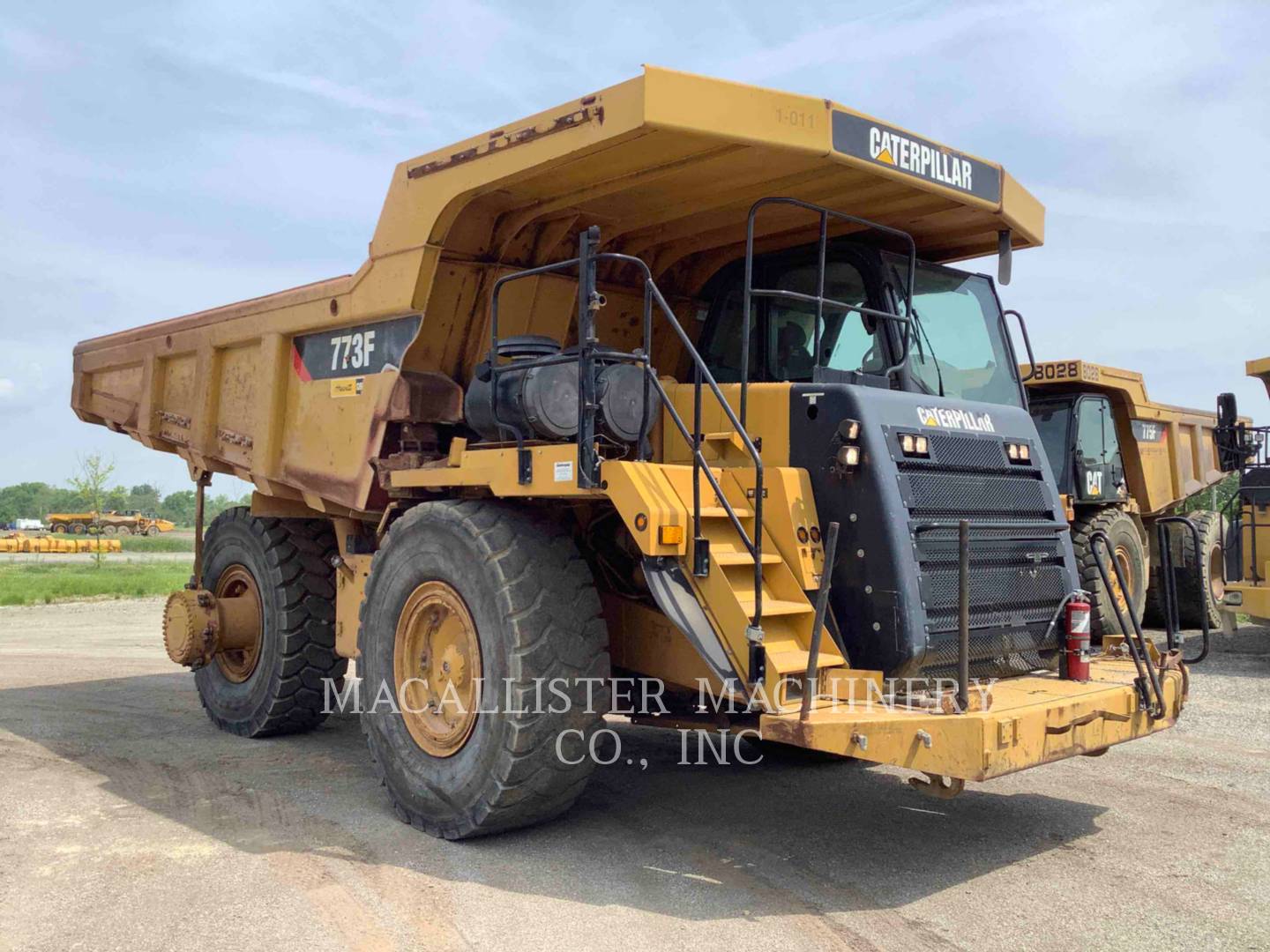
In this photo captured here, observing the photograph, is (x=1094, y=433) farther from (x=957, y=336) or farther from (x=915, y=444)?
(x=915, y=444)

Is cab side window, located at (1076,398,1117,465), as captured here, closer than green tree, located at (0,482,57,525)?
Yes

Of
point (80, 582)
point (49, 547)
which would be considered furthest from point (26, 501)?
point (80, 582)

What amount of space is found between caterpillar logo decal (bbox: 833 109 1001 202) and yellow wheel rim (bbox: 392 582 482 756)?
267 centimetres

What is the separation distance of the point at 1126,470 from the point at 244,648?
10.5 metres

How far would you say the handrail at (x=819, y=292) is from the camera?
199 inches

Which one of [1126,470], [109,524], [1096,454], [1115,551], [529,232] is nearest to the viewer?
[529,232]

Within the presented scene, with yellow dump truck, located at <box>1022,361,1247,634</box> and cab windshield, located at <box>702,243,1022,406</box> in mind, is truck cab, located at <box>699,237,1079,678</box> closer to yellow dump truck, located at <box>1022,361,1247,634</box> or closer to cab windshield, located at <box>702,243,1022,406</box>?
cab windshield, located at <box>702,243,1022,406</box>

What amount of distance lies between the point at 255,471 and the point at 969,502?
4.39 metres

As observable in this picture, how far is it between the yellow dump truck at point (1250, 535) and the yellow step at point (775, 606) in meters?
8.52

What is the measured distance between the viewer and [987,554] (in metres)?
5.18

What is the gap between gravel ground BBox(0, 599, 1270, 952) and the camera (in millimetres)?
4051

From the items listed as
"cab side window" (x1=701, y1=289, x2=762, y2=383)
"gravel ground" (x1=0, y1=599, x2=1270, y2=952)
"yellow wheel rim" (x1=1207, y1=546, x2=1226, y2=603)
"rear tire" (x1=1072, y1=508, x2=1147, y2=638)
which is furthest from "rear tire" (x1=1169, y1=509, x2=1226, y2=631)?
"cab side window" (x1=701, y1=289, x2=762, y2=383)

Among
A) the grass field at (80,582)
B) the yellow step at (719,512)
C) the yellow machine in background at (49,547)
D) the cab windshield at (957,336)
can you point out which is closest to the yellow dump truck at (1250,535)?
the cab windshield at (957,336)

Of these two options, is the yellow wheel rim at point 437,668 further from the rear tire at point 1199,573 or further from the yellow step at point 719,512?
the rear tire at point 1199,573
